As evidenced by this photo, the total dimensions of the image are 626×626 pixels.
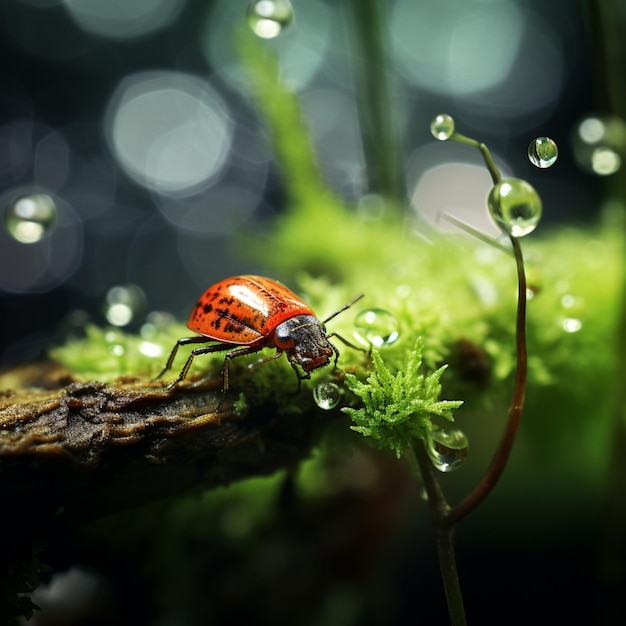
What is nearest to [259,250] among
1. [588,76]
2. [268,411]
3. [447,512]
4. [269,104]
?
[269,104]

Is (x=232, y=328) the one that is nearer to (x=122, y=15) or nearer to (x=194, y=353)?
(x=194, y=353)

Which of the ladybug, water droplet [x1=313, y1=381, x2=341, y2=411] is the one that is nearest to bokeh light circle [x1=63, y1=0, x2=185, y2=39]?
the ladybug

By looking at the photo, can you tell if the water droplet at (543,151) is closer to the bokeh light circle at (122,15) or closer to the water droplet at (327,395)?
the water droplet at (327,395)

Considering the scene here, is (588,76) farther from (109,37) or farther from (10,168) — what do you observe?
(10,168)

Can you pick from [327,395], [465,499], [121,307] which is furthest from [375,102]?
[465,499]

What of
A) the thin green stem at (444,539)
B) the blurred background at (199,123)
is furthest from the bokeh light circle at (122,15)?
the thin green stem at (444,539)
